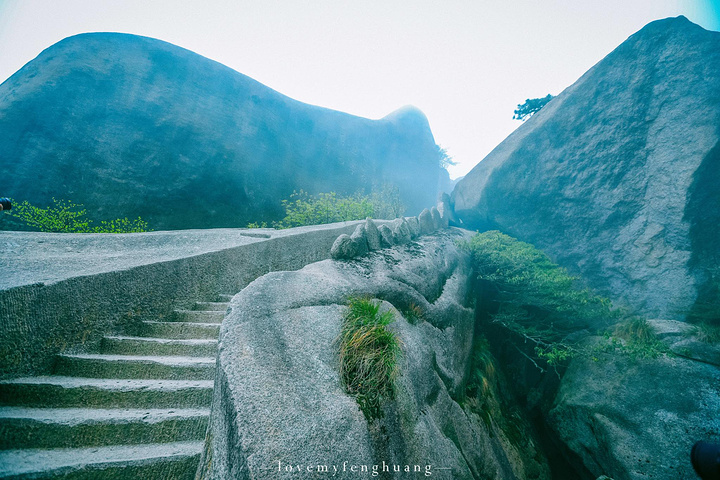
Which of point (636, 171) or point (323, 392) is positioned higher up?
point (636, 171)

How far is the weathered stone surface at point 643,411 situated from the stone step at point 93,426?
7.43m

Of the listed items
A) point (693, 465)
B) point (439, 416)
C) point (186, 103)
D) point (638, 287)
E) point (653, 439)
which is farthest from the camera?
point (186, 103)

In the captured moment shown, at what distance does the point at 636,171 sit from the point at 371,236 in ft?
34.5

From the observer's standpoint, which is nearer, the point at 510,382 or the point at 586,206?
the point at 510,382

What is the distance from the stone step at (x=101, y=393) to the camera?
2.28 metres

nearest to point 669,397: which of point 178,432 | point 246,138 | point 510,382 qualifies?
point 510,382

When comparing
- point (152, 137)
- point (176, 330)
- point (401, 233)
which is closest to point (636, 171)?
point (401, 233)

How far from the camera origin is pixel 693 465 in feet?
13.6

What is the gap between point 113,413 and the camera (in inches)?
88.8

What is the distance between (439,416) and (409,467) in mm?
1098

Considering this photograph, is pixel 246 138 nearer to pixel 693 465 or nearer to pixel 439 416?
pixel 439 416

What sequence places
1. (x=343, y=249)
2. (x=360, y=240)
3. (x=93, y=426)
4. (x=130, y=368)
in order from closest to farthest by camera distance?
1. (x=93, y=426)
2. (x=130, y=368)
3. (x=343, y=249)
4. (x=360, y=240)

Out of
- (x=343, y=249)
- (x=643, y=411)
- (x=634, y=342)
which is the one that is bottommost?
(x=643, y=411)

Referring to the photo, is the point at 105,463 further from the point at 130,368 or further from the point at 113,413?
the point at 130,368
